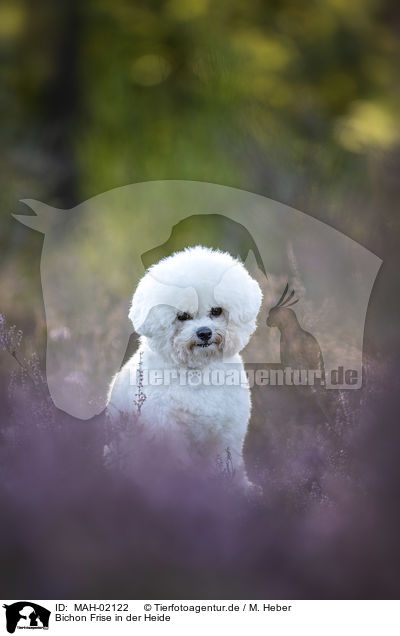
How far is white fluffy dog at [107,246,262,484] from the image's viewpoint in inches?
56.5

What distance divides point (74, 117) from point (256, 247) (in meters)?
0.54

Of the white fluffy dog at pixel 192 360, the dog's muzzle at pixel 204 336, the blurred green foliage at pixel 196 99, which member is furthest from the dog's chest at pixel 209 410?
the blurred green foliage at pixel 196 99

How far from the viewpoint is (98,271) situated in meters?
1.50

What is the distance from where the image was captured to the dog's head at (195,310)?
1.43 metres

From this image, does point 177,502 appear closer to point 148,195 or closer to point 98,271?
point 98,271

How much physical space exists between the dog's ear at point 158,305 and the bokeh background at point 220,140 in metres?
0.16

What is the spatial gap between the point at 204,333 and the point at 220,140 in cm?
48

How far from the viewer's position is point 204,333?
142 cm
